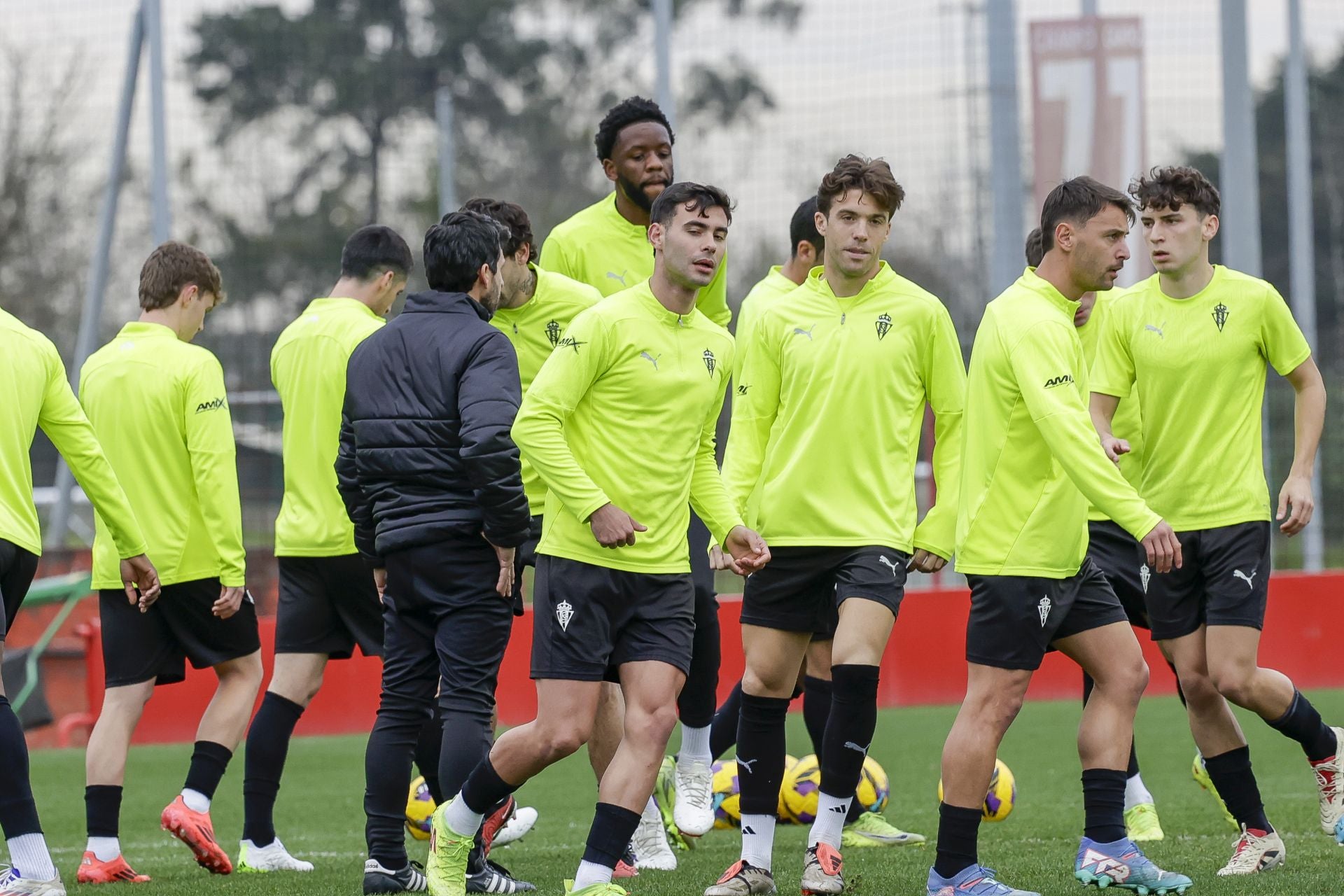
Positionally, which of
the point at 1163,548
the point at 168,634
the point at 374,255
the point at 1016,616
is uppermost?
the point at 374,255

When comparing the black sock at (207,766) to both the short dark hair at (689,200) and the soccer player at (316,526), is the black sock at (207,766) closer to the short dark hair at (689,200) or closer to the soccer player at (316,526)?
the soccer player at (316,526)

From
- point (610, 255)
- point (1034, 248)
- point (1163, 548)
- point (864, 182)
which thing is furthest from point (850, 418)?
point (1034, 248)

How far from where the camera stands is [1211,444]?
20.0 feet

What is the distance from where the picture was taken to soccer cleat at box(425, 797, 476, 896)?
17.8 ft

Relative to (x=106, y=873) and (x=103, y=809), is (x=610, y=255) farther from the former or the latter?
(x=106, y=873)

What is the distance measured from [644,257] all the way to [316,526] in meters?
1.72

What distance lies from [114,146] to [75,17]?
1.09 m

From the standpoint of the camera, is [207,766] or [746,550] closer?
[746,550]

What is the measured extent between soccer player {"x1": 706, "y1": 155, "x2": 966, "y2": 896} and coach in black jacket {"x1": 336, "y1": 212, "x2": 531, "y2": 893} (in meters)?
0.85

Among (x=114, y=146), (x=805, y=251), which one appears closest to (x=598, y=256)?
(x=805, y=251)

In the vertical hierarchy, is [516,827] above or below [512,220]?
below

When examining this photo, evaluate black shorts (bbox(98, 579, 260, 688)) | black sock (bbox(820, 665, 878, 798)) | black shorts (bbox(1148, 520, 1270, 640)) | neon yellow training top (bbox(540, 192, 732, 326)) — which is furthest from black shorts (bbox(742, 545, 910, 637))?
black shorts (bbox(98, 579, 260, 688))

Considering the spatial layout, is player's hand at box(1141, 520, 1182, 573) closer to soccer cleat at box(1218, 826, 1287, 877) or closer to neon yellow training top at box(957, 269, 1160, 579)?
neon yellow training top at box(957, 269, 1160, 579)

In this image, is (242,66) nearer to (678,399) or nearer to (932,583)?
(932,583)
